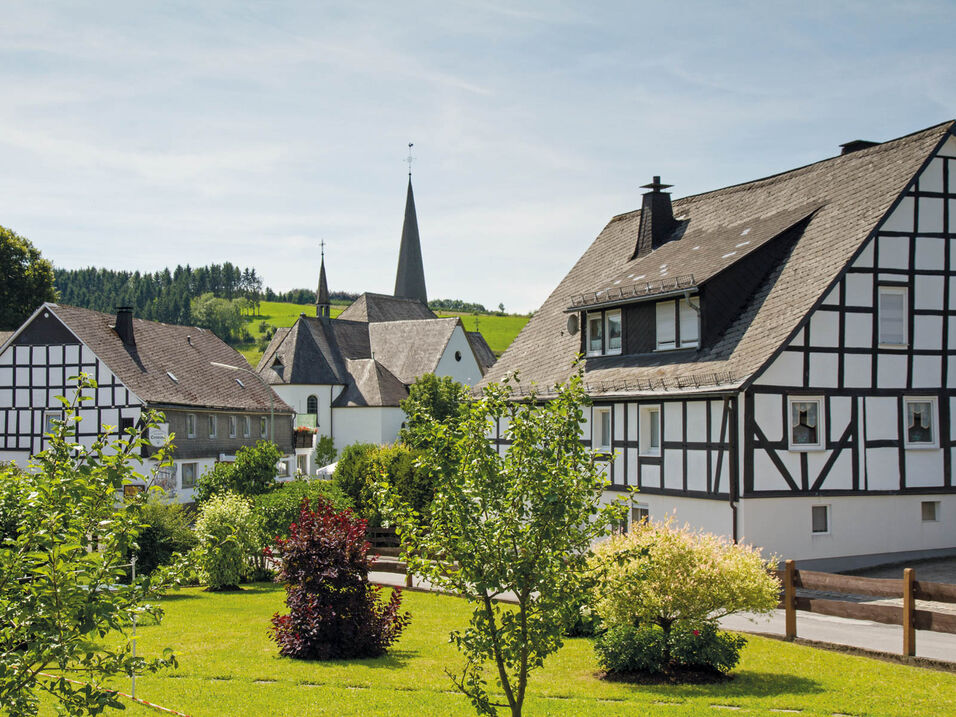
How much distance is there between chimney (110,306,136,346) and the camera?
147ft

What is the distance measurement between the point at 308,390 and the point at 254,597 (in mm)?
45152

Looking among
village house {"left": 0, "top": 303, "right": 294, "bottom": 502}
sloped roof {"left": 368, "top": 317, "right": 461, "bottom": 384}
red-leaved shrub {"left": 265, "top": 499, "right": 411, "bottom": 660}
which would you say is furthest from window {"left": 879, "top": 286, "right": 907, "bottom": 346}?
sloped roof {"left": 368, "top": 317, "right": 461, "bottom": 384}

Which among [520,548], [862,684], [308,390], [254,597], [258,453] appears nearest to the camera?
[520,548]

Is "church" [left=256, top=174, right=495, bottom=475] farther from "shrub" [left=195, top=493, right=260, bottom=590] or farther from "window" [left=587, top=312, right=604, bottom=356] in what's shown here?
"window" [left=587, top=312, right=604, bottom=356]

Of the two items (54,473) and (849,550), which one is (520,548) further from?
(849,550)

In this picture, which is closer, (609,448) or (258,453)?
(609,448)

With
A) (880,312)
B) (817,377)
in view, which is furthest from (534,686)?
(880,312)

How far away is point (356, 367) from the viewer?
71438 mm

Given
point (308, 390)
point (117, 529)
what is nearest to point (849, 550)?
point (117, 529)

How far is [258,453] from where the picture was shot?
35156 millimetres

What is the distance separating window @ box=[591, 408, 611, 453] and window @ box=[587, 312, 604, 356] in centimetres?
228

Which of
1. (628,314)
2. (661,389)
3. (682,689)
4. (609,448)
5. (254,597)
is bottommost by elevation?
(254,597)

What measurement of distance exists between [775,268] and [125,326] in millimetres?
31669

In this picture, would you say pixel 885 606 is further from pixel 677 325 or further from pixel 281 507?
pixel 281 507
